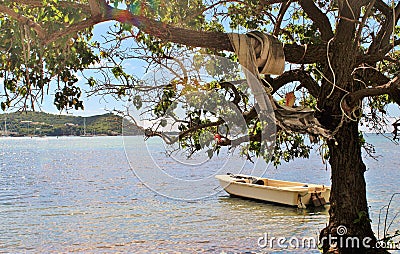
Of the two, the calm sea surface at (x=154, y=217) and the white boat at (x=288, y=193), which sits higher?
the white boat at (x=288, y=193)

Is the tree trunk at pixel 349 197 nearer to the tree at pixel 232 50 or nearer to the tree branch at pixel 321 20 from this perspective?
the tree at pixel 232 50

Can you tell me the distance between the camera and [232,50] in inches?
199

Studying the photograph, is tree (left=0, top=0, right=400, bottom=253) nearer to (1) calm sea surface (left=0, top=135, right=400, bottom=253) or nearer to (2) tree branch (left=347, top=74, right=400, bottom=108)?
(2) tree branch (left=347, top=74, right=400, bottom=108)

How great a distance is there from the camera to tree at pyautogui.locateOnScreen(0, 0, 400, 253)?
4.29 m

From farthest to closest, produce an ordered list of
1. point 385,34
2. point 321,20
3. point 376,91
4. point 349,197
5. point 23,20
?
point 321,20, point 349,197, point 385,34, point 376,91, point 23,20

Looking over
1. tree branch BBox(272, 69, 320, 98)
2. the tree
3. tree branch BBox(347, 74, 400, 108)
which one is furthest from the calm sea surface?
tree branch BBox(347, 74, 400, 108)

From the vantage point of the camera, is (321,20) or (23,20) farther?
(321,20)

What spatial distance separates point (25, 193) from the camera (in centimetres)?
2591

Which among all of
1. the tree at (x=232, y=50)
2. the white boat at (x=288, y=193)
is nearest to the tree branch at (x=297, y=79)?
the tree at (x=232, y=50)

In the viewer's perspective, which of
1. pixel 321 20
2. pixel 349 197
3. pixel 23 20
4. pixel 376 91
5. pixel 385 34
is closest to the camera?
pixel 23 20

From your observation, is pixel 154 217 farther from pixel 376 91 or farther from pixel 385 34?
pixel 376 91

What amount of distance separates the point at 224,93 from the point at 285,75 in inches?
41.4

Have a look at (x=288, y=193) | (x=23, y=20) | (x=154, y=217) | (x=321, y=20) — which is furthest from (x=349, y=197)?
(x=154, y=217)

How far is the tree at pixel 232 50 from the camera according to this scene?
4293mm
